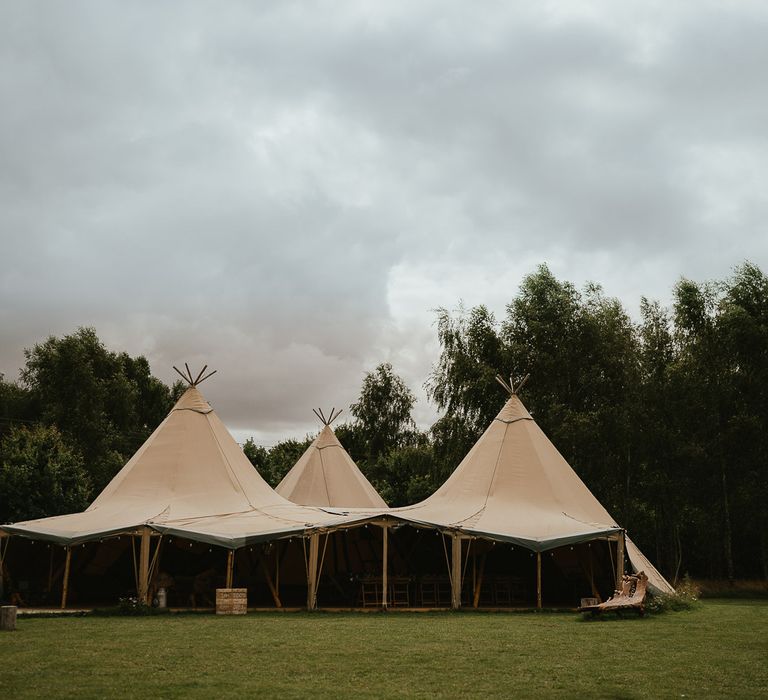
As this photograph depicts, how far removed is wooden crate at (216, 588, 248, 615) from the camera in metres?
16.4

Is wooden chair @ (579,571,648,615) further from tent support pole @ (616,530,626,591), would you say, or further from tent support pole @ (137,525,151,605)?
tent support pole @ (137,525,151,605)

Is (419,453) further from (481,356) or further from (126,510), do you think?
(126,510)

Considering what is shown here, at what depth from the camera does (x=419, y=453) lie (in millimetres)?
32750

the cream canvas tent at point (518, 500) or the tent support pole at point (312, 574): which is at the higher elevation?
the cream canvas tent at point (518, 500)

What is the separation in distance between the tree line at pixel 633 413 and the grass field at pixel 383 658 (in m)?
13.1

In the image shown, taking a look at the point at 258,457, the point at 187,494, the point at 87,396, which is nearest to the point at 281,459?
the point at 258,457

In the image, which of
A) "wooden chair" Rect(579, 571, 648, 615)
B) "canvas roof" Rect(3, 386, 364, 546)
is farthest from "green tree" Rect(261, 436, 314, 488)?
"wooden chair" Rect(579, 571, 648, 615)

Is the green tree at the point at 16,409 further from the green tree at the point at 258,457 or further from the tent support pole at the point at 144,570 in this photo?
the tent support pole at the point at 144,570

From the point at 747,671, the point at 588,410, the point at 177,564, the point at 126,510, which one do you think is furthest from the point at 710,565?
the point at 747,671

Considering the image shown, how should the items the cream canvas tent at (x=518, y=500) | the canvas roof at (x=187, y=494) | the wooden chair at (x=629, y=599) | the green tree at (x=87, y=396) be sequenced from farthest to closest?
the green tree at (x=87, y=396)
the cream canvas tent at (x=518, y=500)
the canvas roof at (x=187, y=494)
the wooden chair at (x=629, y=599)

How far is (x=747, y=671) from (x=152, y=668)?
20.1 feet

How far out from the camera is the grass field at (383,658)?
7879 mm

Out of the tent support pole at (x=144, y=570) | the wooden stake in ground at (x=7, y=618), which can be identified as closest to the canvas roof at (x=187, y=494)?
the tent support pole at (x=144, y=570)

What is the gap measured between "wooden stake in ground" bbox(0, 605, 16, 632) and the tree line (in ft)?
49.1
